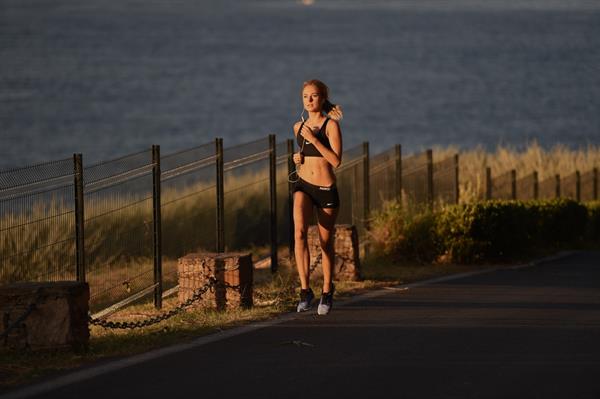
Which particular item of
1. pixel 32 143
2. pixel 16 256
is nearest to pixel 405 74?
pixel 32 143

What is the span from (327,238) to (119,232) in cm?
301

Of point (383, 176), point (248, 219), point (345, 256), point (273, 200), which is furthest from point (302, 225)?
point (248, 219)

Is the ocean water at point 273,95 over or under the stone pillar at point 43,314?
over

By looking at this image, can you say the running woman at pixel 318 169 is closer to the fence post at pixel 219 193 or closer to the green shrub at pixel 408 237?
the fence post at pixel 219 193

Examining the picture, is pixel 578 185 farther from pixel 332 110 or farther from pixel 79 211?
pixel 79 211

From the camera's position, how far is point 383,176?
76.8 ft

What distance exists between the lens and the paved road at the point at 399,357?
9625 mm

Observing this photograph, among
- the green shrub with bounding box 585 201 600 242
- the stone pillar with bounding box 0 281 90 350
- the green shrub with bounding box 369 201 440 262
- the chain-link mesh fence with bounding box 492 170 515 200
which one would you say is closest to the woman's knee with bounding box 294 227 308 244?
the stone pillar with bounding box 0 281 90 350

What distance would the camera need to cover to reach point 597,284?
16.5m

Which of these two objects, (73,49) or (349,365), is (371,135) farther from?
(349,365)

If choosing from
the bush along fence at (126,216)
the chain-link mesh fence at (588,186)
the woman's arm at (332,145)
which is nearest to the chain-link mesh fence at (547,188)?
the chain-link mesh fence at (588,186)

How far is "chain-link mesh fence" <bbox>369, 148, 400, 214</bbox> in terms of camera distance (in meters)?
22.4

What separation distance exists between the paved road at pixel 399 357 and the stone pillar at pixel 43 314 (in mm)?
666

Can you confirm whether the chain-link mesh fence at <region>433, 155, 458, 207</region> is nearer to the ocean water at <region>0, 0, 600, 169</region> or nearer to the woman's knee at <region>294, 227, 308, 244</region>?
the woman's knee at <region>294, 227, 308, 244</region>
